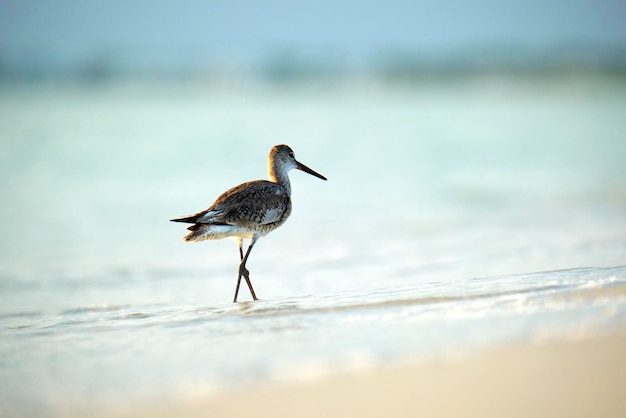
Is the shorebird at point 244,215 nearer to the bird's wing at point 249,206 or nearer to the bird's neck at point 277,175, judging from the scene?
the bird's wing at point 249,206

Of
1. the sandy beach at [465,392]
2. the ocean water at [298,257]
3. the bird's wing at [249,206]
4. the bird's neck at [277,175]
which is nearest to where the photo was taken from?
the sandy beach at [465,392]

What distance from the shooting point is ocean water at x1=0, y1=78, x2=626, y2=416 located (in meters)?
4.75

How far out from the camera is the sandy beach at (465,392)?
387 centimetres

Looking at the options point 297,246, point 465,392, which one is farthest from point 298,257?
point 465,392

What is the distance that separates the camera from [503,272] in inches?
268

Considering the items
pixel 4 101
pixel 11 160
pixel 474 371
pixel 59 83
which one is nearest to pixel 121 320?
pixel 474 371

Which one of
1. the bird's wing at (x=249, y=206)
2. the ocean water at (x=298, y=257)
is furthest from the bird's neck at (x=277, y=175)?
the ocean water at (x=298, y=257)

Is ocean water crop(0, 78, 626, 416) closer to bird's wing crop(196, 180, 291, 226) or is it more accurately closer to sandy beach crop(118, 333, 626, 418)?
sandy beach crop(118, 333, 626, 418)

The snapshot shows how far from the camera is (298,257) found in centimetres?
815

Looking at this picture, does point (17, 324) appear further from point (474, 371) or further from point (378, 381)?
point (474, 371)

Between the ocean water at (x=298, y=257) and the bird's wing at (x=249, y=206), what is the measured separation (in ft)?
2.09

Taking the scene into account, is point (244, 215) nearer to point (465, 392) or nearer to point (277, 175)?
point (277, 175)

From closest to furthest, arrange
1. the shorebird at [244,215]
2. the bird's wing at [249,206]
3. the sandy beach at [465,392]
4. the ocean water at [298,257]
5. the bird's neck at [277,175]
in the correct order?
the sandy beach at [465,392] < the ocean water at [298,257] < the shorebird at [244,215] < the bird's wing at [249,206] < the bird's neck at [277,175]

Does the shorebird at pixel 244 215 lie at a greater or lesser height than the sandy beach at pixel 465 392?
greater
